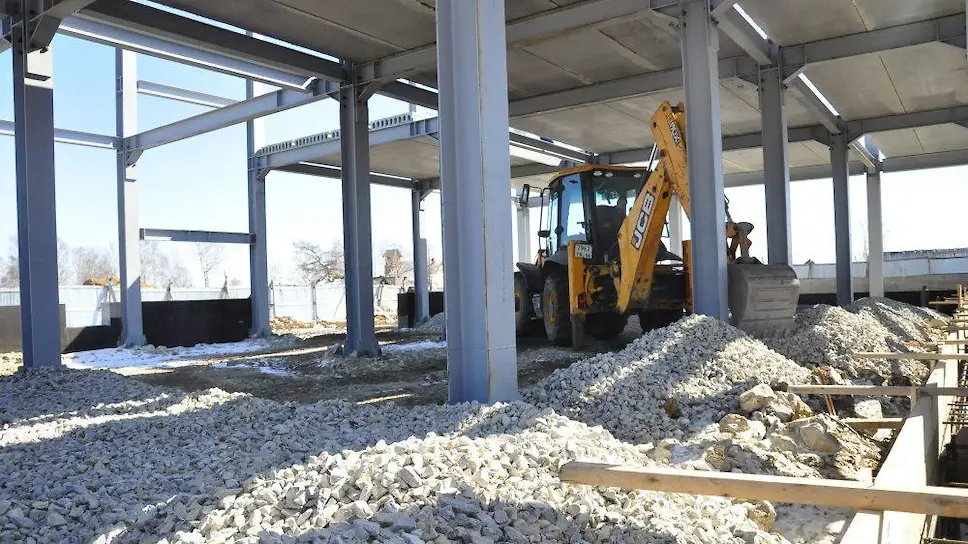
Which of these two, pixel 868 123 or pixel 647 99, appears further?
pixel 868 123

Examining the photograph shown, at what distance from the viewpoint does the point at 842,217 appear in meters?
17.1

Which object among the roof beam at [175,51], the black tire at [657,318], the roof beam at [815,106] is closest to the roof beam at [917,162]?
the roof beam at [815,106]

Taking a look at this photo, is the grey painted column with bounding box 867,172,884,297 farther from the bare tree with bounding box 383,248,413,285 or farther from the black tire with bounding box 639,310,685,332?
the bare tree with bounding box 383,248,413,285

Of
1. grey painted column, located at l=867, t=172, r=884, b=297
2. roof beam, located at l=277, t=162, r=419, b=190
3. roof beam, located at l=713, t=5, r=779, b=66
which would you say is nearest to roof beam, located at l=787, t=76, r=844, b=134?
roof beam, located at l=713, t=5, r=779, b=66

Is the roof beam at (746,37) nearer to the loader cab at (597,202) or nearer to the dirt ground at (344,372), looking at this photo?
the loader cab at (597,202)

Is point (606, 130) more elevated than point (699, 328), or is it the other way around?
point (606, 130)

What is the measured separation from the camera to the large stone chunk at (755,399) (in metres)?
6.27

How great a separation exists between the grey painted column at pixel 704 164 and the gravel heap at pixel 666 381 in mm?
806

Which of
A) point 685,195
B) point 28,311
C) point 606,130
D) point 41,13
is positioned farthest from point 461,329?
point 606,130

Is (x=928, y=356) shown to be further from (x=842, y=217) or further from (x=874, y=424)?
(x=842, y=217)

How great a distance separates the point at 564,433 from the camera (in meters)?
4.74

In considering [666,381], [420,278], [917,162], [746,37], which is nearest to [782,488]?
[666,381]

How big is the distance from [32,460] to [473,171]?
3923 mm

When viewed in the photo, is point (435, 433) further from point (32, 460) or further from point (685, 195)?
point (685, 195)
